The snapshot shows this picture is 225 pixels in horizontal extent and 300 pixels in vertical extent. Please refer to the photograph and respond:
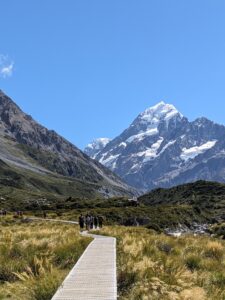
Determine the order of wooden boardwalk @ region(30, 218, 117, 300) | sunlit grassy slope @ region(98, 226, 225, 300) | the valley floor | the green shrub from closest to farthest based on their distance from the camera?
wooden boardwalk @ region(30, 218, 117, 300) → sunlit grassy slope @ region(98, 226, 225, 300) → the valley floor → the green shrub

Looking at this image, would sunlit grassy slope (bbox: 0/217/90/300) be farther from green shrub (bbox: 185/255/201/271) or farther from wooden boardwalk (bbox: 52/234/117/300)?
green shrub (bbox: 185/255/201/271)

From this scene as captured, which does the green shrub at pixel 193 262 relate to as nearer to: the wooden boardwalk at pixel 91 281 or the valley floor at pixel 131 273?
the valley floor at pixel 131 273

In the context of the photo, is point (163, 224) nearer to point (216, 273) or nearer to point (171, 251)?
point (171, 251)

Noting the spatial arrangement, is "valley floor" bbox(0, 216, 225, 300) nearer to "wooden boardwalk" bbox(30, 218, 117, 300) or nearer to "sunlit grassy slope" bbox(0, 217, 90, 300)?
"sunlit grassy slope" bbox(0, 217, 90, 300)

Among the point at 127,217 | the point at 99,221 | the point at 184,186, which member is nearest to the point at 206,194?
the point at 184,186

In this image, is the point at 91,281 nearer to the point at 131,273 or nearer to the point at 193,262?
the point at 131,273

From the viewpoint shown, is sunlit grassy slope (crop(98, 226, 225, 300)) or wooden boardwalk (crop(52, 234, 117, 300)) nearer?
wooden boardwalk (crop(52, 234, 117, 300))

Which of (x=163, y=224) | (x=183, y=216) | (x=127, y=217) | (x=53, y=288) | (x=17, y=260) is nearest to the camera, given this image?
(x=53, y=288)

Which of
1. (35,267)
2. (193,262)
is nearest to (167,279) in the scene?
(35,267)

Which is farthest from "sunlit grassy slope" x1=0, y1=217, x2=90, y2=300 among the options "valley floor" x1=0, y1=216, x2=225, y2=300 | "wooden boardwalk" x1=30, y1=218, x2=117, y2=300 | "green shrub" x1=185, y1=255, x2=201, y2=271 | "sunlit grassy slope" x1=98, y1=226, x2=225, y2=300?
"green shrub" x1=185, y1=255, x2=201, y2=271

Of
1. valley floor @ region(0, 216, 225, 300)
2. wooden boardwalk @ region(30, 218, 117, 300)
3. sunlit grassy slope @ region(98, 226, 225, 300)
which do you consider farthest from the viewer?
valley floor @ region(0, 216, 225, 300)

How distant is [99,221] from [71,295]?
4246cm

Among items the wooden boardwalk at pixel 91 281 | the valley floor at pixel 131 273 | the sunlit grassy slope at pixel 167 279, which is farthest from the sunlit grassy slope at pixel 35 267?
the sunlit grassy slope at pixel 167 279

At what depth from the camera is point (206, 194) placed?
144625 mm
